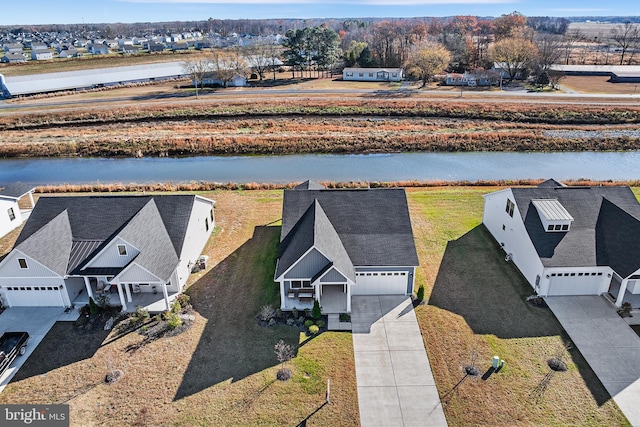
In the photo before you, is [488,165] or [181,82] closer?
[488,165]

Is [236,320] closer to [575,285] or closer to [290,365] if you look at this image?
[290,365]

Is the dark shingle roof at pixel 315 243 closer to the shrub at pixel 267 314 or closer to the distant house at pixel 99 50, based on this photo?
the shrub at pixel 267 314

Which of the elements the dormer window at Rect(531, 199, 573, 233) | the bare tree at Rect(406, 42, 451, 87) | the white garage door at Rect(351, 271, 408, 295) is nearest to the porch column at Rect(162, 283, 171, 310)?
the white garage door at Rect(351, 271, 408, 295)

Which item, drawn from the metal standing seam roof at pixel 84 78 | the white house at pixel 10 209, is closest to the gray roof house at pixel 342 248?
the white house at pixel 10 209

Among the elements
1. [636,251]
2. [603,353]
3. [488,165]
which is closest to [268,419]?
[603,353]

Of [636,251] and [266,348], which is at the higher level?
[636,251]

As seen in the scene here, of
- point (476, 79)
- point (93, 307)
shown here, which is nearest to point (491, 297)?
point (93, 307)

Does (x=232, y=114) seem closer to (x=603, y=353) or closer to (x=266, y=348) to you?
(x=266, y=348)
